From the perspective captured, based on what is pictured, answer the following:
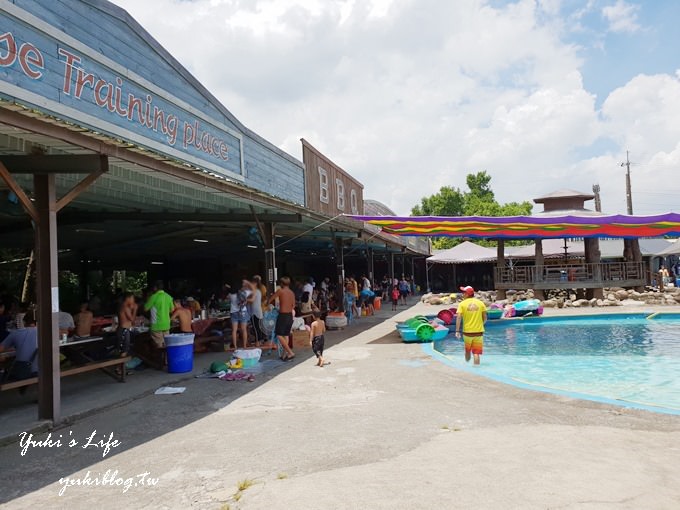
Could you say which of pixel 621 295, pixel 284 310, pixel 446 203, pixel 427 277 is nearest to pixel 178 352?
pixel 284 310

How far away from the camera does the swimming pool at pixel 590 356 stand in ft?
27.0

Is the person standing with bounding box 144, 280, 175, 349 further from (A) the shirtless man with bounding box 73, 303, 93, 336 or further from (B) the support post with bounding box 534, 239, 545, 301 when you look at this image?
(B) the support post with bounding box 534, 239, 545, 301

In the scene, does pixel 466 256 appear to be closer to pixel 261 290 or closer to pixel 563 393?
pixel 261 290

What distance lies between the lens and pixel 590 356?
1170 centimetres

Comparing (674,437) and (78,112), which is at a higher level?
(78,112)

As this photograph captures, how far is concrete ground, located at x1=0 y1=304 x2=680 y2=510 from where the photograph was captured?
12.2 ft

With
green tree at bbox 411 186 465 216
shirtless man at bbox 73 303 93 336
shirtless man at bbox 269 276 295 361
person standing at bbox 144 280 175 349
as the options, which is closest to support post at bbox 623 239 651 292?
shirtless man at bbox 269 276 295 361

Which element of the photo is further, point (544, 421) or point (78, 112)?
point (78, 112)

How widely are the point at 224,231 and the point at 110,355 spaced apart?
7370 mm

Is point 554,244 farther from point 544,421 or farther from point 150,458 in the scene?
point 150,458

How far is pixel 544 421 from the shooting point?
549 cm

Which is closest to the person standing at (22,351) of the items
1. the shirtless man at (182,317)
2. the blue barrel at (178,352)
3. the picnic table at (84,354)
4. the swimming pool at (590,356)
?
the picnic table at (84,354)

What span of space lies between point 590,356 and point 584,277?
503 inches

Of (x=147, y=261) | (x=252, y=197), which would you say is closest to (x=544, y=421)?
(x=252, y=197)
